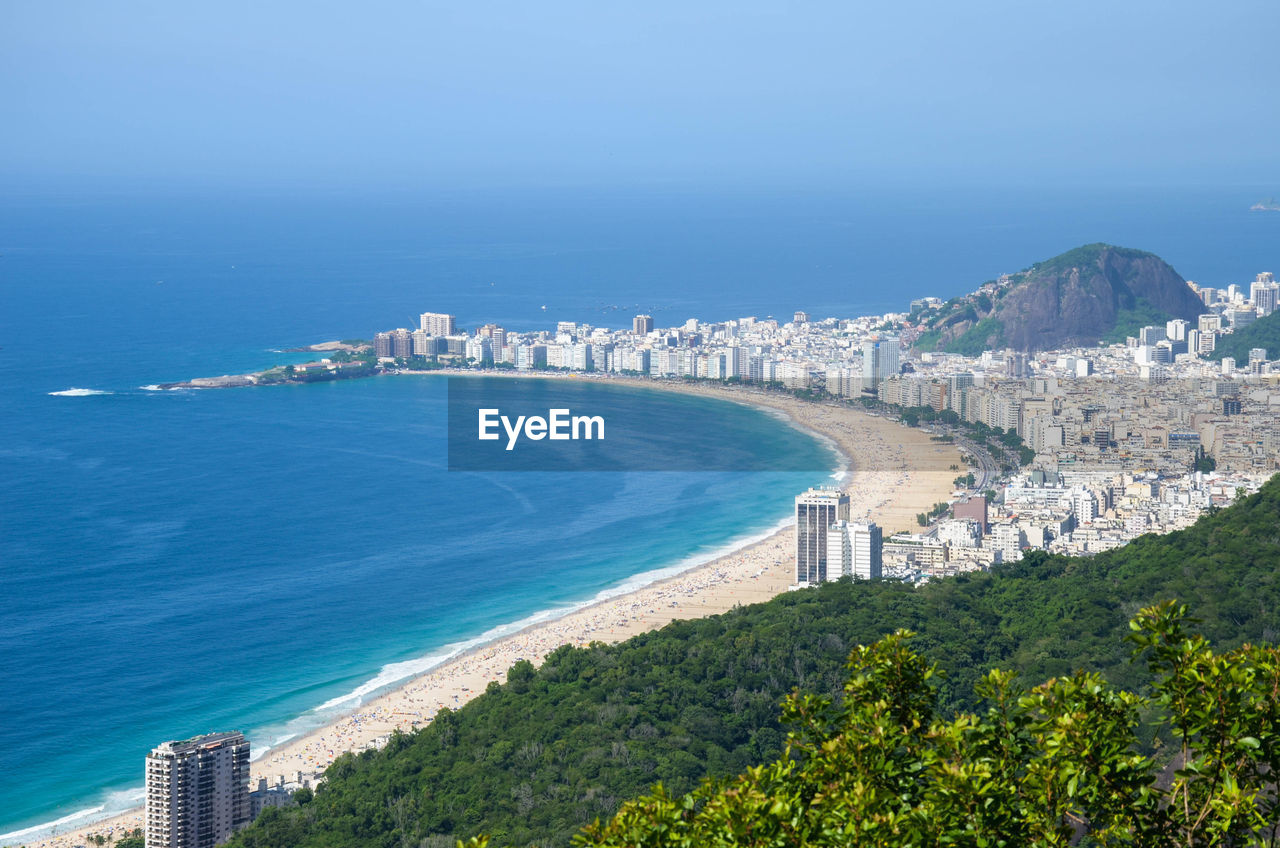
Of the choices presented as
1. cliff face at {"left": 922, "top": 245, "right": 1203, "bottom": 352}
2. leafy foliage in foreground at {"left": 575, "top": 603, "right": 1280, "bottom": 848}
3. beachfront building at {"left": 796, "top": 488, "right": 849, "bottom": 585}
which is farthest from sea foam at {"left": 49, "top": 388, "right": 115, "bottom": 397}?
leafy foliage in foreground at {"left": 575, "top": 603, "right": 1280, "bottom": 848}

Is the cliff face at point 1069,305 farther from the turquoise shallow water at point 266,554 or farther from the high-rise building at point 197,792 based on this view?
the high-rise building at point 197,792

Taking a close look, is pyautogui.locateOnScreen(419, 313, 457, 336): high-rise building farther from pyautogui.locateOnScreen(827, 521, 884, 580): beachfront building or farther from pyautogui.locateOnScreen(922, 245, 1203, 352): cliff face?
pyautogui.locateOnScreen(827, 521, 884, 580): beachfront building

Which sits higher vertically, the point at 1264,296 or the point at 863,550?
the point at 1264,296

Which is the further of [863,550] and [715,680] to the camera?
[863,550]

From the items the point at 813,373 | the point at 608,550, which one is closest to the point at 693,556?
the point at 608,550

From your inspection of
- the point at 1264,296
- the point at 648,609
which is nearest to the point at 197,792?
the point at 648,609

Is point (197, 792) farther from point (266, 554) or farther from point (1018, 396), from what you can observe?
point (1018, 396)
